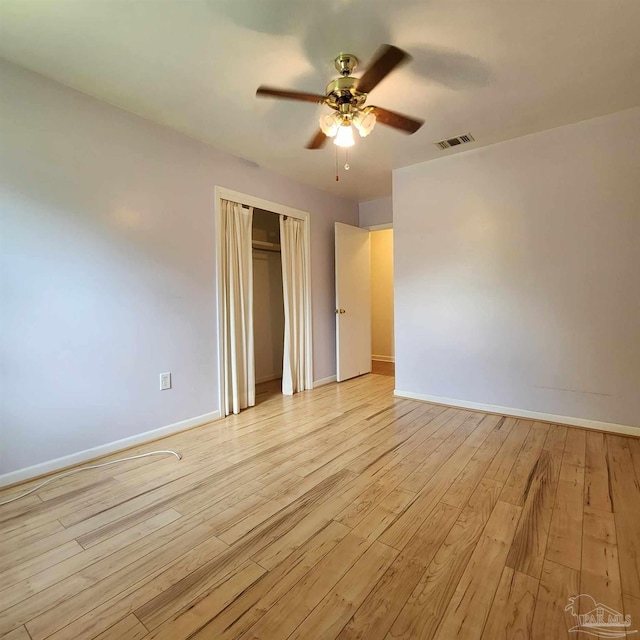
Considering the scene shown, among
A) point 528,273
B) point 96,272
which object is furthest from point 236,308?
point 528,273

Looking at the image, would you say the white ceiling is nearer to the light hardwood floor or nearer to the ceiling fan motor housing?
the ceiling fan motor housing

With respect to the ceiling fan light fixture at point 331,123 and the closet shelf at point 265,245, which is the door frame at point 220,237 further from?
the ceiling fan light fixture at point 331,123

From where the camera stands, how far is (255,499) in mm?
1816

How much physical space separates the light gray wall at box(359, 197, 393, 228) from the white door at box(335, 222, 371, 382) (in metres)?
0.20

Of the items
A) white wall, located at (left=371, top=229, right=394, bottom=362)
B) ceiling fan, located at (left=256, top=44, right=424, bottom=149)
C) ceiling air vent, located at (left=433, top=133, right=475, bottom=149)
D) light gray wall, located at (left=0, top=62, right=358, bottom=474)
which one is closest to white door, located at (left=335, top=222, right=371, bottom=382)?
white wall, located at (left=371, top=229, right=394, bottom=362)

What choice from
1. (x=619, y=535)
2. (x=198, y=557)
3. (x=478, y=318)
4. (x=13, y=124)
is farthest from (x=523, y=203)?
(x=13, y=124)

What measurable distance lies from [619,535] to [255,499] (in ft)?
5.69

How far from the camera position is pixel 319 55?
1.88m

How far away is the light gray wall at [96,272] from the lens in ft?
6.52

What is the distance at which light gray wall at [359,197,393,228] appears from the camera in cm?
467

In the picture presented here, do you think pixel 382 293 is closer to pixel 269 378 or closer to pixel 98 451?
pixel 269 378

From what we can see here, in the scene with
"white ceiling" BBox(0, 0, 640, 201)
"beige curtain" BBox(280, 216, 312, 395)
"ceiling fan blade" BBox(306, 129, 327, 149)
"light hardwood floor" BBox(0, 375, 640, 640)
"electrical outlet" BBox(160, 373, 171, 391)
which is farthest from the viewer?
"beige curtain" BBox(280, 216, 312, 395)

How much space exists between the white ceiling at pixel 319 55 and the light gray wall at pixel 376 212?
1912 mm

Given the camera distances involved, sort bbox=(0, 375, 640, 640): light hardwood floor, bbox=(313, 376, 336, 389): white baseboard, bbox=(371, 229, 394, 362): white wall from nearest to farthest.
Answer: bbox=(0, 375, 640, 640): light hardwood floor < bbox=(313, 376, 336, 389): white baseboard < bbox=(371, 229, 394, 362): white wall
